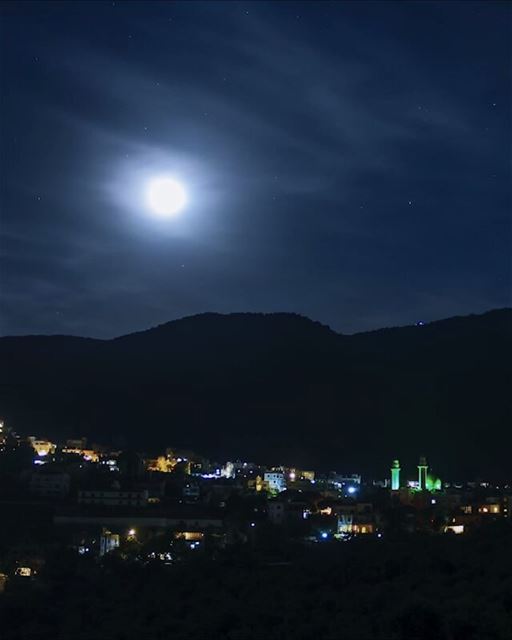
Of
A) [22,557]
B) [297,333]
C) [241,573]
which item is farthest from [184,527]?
[297,333]

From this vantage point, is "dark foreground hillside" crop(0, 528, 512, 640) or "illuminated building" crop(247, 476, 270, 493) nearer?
"dark foreground hillside" crop(0, 528, 512, 640)

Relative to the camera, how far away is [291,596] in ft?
36.5

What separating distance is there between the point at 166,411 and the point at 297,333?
15619 mm

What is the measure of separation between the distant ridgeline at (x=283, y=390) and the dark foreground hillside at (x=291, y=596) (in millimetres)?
22265

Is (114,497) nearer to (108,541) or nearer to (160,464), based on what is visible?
(108,541)

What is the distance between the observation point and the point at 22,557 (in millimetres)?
16406

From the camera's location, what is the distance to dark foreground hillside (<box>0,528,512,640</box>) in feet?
30.0

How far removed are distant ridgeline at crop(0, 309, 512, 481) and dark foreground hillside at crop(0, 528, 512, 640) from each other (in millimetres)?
22265

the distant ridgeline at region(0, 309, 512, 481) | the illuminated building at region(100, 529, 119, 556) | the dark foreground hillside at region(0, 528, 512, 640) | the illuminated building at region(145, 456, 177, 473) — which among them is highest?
the distant ridgeline at region(0, 309, 512, 481)

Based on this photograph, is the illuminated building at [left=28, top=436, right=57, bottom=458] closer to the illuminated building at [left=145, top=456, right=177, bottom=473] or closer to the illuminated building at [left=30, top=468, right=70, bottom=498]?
the illuminated building at [left=145, top=456, right=177, bottom=473]

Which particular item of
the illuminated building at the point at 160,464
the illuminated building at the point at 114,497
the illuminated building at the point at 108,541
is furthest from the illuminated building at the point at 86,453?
the illuminated building at the point at 108,541

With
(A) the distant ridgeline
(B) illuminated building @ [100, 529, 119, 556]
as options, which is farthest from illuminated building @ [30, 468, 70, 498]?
(A) the distant ridgeline

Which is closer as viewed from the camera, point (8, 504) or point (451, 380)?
point (8, 504)

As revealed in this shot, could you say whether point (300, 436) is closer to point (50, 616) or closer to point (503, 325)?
point (503, 325)
